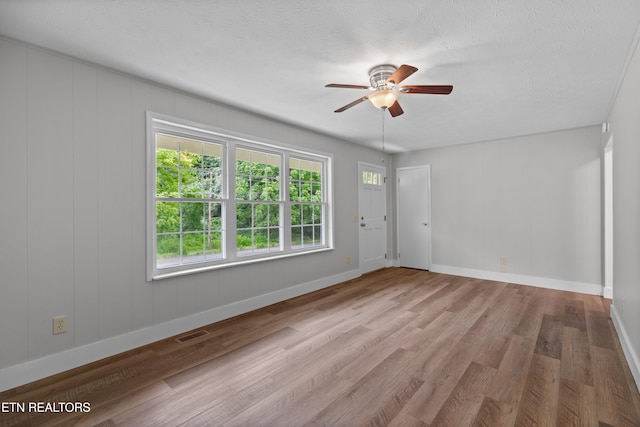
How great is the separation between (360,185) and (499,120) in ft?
7.84

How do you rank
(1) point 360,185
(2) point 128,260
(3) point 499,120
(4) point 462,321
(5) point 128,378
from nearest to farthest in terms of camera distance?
(5) point 128,378, (2) point 128,260, (4) point 462,321, (3) point 499,120, (1) point 360,185

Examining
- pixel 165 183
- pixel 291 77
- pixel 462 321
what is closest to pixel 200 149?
pixel 165 183

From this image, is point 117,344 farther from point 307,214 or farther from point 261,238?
point 307,214

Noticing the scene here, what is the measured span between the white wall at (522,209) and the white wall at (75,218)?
175 inches

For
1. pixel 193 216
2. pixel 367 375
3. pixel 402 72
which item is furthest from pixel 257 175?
pixel 367 375

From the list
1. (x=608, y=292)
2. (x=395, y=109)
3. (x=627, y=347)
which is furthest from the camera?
(x=608, y=292)

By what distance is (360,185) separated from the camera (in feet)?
18.4

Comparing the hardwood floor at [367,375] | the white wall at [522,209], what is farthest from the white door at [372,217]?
the hardwood floor at [367,375]

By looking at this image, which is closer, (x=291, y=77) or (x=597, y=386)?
(x=597, y=386)

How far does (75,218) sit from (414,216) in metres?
5.41

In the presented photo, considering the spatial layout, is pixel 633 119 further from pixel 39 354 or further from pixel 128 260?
pixel 39 354

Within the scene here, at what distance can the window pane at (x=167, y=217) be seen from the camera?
9.82 feet

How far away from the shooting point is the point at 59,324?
2322 millimetres

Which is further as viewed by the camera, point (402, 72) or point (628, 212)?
point (628, 212)
